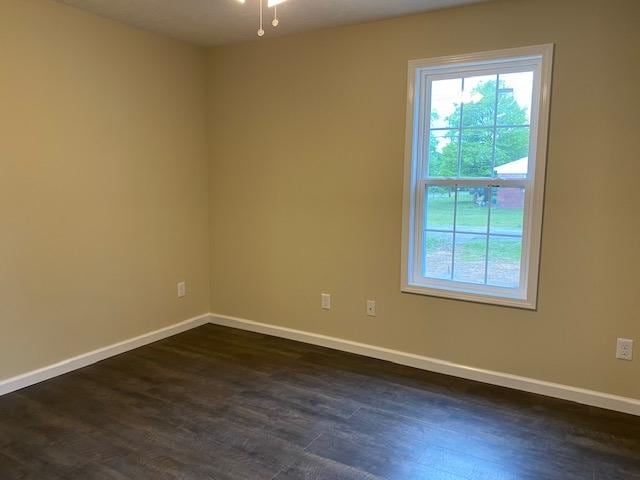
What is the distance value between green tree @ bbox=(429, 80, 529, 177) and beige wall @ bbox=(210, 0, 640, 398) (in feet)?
0.76

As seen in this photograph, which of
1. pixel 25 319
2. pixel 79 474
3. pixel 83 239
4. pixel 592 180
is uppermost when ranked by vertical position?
pixel 592 180

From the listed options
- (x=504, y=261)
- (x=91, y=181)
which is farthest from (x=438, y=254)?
(x=91, y=181)

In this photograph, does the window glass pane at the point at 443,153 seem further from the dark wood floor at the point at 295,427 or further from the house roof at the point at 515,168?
the dark wood floor at the point at 295,427

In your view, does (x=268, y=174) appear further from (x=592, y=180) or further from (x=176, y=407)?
(x=592, y=180)

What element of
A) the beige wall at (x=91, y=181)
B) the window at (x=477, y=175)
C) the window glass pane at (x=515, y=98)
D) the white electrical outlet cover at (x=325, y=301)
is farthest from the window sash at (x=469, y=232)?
the beige wall at (x=91, y=181)

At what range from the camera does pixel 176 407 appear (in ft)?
8.57

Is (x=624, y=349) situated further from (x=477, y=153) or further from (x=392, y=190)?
(x=392, y=190)

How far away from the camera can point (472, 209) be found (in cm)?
299

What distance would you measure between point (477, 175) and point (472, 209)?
224 mm

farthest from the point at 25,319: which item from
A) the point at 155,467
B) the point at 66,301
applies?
the point at 155,467

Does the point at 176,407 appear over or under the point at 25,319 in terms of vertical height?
under

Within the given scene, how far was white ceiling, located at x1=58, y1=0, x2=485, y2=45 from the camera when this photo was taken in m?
2.78

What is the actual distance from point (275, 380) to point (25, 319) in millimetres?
1602

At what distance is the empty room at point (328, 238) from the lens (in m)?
2.36
